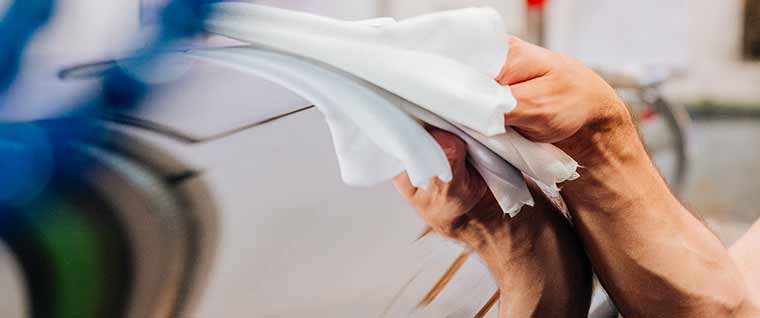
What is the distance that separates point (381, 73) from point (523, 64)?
101 mm

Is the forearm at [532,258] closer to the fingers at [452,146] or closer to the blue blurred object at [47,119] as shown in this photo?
the fingers at [452,146]

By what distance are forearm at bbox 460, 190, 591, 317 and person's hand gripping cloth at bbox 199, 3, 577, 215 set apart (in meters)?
0.17

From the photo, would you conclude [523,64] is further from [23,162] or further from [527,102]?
[23,162]

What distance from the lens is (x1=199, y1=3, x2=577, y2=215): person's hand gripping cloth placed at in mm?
367

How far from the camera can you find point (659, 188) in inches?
21.8

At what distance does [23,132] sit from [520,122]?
249 millimetres

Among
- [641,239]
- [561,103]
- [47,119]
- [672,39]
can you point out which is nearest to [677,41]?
[672,39]

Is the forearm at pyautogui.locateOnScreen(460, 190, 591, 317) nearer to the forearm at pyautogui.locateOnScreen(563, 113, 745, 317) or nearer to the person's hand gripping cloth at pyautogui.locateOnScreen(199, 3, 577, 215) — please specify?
the forearm at pyautogui.locateOnScreen(563, 113, 745, 317)

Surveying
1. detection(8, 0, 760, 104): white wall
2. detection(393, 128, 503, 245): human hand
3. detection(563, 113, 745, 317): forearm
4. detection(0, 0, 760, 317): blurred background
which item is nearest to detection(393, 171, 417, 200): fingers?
detection(393, 128, 503, 245): human hand

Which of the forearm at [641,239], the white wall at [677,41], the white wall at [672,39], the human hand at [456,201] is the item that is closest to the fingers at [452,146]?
the human hand at [456,201]

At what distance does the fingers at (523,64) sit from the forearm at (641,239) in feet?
0.24

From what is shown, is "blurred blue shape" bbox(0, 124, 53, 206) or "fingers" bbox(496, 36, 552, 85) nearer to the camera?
"blurred blue shape" bbox(0, 124, 53, 206)

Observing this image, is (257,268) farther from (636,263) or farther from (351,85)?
(636,263)

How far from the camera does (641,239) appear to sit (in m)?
0.54
